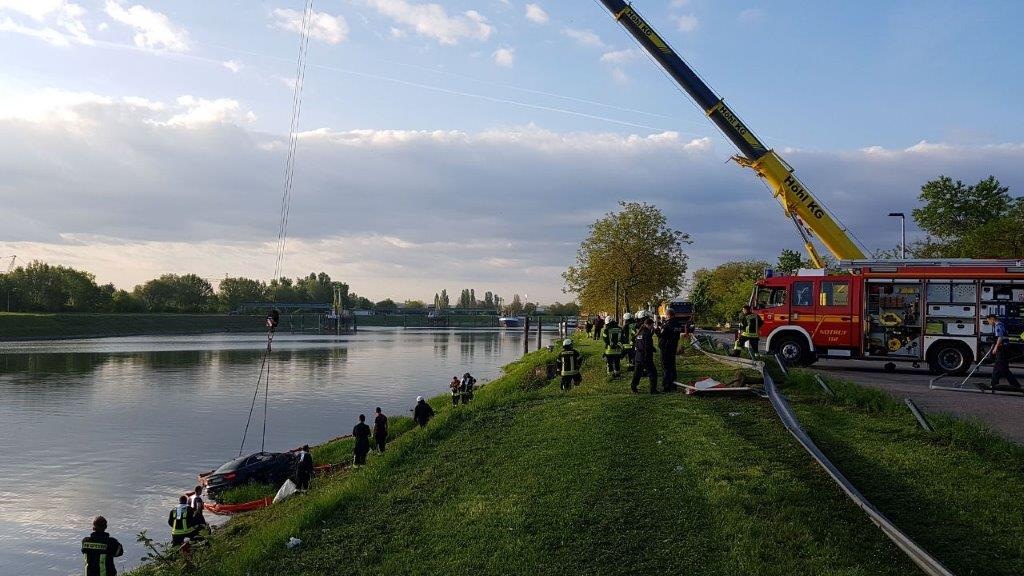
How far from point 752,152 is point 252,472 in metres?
19.3

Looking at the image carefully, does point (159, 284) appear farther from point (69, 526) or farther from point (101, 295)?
point (69, 526)

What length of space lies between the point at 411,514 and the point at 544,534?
2.52 m

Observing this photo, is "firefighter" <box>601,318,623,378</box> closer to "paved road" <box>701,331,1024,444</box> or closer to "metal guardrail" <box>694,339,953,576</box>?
"metal guardrail" <box>694,339,953,576</box>

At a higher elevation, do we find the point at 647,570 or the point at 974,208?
the point at 974,208

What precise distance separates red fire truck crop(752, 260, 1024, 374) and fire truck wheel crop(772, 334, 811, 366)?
3 cm

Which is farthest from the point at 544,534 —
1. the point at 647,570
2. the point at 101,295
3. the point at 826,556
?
the point at 101,295

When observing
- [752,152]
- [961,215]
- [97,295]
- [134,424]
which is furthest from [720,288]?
[97,295]

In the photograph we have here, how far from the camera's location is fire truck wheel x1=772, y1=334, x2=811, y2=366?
21.3 meters

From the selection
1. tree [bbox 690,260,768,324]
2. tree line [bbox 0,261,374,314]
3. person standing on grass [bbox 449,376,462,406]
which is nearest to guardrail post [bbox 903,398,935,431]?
person standing on grass [bbox 449,376,462,406]

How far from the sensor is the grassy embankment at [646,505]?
263 inches

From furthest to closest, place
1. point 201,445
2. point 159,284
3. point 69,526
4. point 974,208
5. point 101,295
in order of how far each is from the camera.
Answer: point 159,284, point 101,295, point 974,208, point 201,445, point 69,526

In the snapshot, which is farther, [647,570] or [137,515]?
[137,515]

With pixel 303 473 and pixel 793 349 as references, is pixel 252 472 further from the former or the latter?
pixel 793 349

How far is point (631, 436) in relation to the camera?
456 inches
